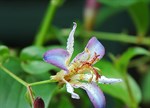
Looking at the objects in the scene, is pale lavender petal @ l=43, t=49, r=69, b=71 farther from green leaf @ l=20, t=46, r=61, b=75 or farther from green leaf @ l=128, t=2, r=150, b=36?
green leaf @ l=128, t=2, r=150, b=36

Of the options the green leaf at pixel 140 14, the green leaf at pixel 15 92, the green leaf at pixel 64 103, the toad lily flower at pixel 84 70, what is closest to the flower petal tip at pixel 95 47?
the toad lily flower at pixel 84 70

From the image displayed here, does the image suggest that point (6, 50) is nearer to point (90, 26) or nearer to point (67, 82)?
point (67, 82)

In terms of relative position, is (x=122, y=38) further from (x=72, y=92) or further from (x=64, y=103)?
(x=72, y=92)

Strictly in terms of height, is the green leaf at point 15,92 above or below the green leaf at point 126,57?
below

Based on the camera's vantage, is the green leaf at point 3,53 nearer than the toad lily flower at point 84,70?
No

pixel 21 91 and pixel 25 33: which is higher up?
pixel 25 33

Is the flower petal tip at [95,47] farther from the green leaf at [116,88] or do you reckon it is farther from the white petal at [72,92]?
the green leaf at [116,88]

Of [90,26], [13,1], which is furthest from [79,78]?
[13,1]

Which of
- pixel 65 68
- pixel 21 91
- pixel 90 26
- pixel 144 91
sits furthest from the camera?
pixel 144 91

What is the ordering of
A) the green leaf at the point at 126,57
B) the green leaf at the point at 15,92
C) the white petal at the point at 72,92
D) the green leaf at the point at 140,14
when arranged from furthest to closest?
the green leaf at the point at 140,14, the green leaf at the point at 126,57, the green leaf at the point at 15,92, the white petal at the point at 72,92
